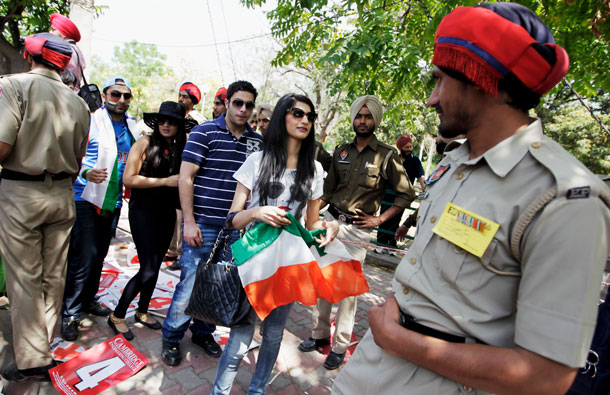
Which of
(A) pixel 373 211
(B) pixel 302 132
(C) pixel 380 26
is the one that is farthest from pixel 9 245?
(C) pixel 380 26

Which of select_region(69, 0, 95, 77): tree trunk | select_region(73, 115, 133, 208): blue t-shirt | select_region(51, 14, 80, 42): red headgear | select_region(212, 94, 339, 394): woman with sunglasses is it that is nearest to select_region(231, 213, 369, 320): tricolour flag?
select_region(212, 94, 339, 394): woman with sunglasses

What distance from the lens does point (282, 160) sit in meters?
2.22

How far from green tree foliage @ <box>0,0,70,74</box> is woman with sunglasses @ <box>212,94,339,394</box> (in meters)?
7.66

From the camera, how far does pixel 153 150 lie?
3.09 meters

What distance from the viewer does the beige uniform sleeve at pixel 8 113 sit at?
81.5 inches

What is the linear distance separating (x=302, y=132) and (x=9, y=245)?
6.91 ft

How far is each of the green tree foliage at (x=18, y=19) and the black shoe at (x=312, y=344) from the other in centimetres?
831

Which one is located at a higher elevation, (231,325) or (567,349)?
(567,349)

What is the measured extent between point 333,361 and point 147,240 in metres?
1.98

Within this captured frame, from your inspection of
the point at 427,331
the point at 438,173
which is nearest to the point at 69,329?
the point at 427,331

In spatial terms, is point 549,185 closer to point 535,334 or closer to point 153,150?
point 535,334

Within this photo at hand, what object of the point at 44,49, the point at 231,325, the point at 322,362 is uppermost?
the point at 44,49

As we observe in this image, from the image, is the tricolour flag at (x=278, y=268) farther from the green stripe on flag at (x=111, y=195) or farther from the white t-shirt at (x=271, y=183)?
the green stripe on flag at (x=111, y=195)

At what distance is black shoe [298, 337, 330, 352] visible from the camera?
321 centimetres
